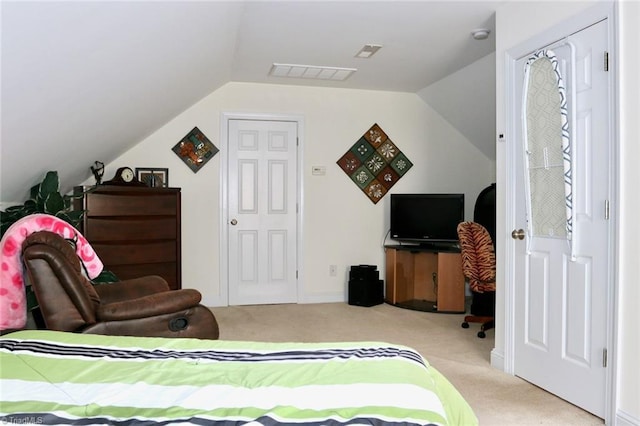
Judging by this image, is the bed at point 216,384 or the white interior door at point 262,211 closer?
the bed at point 216,384

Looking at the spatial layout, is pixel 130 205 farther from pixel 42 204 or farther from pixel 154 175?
pixel 42 204

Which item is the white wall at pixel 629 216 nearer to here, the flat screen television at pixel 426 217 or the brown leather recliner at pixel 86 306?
the brown leather recliner at pixel 86 306

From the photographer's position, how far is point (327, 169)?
5.62 metres

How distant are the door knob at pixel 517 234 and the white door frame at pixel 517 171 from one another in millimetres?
44

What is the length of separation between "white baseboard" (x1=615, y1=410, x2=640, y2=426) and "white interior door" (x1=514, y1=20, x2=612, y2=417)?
126 millimetres

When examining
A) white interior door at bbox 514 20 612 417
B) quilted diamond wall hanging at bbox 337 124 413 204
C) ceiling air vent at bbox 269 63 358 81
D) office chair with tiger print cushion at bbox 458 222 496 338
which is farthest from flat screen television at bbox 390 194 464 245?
white interior door at bbox 514 20 612 417

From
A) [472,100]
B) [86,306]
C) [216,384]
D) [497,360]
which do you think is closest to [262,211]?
[472,100]

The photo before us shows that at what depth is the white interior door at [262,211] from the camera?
213 inches

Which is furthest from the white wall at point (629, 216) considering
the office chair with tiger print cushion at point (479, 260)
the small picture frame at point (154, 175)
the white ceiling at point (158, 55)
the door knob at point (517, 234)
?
the small picture frame at point (154, 175)

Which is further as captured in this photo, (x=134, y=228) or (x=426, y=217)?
(x=426, y=217)

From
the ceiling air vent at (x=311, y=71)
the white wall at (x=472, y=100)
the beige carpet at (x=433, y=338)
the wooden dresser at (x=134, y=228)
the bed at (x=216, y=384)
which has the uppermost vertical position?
the ceiling air vent at (x=311, y=71)

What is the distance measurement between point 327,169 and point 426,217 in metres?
1.24

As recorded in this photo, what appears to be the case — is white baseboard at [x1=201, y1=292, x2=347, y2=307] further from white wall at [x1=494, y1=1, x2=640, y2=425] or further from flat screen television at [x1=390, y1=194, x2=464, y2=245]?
white wall at [x1=494, y1=1, x2=640, y2=425]

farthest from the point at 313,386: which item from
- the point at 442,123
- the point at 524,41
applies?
the point at 442,123
